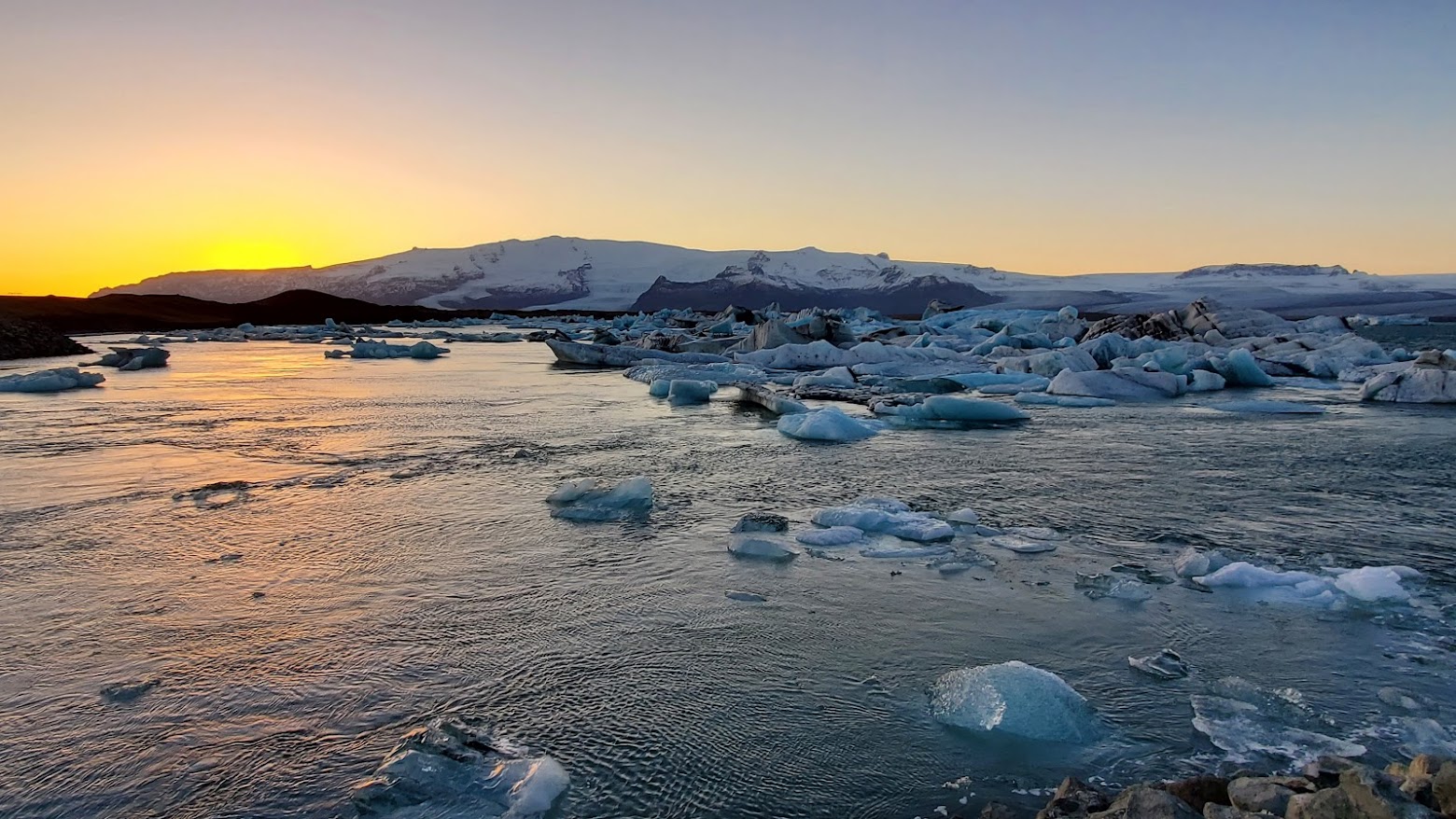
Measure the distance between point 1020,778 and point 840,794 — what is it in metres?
0.42

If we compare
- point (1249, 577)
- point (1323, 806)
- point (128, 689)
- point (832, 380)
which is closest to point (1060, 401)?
point (832, 380)

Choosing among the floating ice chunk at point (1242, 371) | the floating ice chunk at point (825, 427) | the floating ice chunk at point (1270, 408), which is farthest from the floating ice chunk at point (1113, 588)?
Result: the floating ice chunk at point (1242, 371)

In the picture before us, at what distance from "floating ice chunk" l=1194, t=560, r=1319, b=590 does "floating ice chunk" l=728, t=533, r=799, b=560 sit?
1.54 m

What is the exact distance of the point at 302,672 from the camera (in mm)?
2344

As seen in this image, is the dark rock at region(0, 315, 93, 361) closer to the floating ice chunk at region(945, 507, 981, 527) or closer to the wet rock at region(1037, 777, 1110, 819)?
the floating ice chunk at region(945, 507, 981, 527)

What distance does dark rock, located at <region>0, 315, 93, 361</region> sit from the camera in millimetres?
16141

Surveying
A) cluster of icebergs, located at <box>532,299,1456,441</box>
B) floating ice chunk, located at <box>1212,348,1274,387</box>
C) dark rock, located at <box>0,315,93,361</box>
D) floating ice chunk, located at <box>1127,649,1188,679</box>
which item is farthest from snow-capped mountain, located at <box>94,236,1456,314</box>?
floating ice chunk, located at <box>1127,649,1188,679</box>

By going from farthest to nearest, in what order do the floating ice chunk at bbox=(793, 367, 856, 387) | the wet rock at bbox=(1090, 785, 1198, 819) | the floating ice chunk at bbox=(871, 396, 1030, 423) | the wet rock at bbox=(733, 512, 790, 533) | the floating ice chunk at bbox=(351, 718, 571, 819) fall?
1. the floating ice chunk at bbox=(793, 367, 856, 387)
2. the floating ice chunk at bbox=(871, 396, 1030, 423)
3. the wet rock at bbox=(733, 512, 790, 533)
4. the floating ice chunk at bbox=(351, 718, 571, 819)
5. the wet rock at bbox=(1090, 785, 1198, 819)

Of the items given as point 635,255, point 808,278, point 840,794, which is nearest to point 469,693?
point 840,794

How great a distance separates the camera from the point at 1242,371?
485 inches

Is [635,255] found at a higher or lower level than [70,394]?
higher

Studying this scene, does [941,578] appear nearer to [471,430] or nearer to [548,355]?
[471,430]

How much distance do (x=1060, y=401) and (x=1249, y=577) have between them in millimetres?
6891

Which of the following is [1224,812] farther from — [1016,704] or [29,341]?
[29,341]
